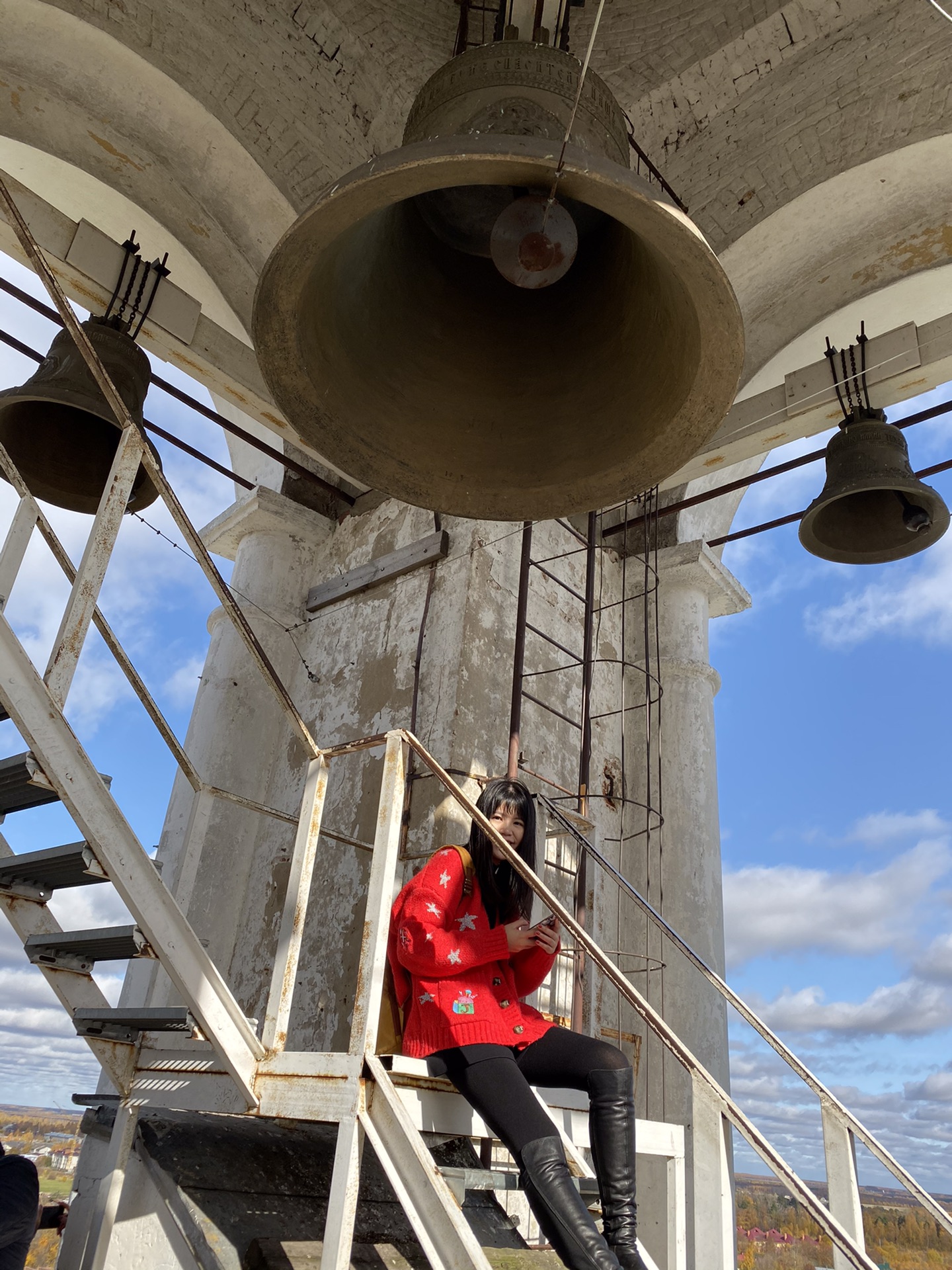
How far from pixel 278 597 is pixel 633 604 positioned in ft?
9.74

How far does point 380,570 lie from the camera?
7.22m

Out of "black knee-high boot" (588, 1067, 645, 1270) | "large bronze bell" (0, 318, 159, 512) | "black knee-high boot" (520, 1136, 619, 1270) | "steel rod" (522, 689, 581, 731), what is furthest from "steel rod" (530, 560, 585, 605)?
"black knee-high boot" (520, 1136, 619, 1270)

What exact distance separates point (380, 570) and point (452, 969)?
4.73 m

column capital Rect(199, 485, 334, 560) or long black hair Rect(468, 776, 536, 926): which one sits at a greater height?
column capital Rect(199, 485, 334, 560)

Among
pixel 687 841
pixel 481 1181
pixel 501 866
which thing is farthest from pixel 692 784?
pixel 481 1181

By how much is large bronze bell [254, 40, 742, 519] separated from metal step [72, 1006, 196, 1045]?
168cm

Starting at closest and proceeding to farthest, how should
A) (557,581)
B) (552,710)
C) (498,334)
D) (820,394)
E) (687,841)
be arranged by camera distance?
(498,334)
(820,394)
(552,710)
(557,581)
(687,841)

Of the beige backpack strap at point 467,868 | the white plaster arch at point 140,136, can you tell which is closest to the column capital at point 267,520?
the white plaster arch at point 140,136

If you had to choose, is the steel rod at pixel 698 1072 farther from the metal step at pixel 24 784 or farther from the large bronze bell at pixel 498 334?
the metal step at pixel 24 784

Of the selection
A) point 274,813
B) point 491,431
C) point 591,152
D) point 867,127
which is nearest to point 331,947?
point 274,813

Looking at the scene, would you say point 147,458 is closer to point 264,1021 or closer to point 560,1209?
point 264,1021

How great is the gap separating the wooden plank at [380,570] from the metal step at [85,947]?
159 inches

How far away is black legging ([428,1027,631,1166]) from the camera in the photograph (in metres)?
2.48

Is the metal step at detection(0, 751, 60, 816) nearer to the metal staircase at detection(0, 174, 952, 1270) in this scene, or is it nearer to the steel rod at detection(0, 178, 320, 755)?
the metal staircase at detection(0, 174, 952, 1270)
